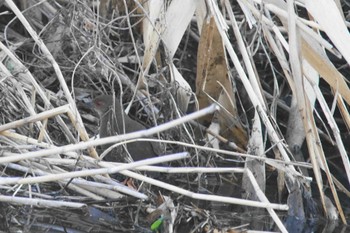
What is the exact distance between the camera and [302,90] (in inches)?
152

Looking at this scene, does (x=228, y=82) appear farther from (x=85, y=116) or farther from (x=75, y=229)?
(x=75, y=229)

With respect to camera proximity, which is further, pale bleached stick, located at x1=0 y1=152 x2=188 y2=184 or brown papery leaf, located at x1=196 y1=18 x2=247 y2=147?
brown papery leaf, located at x1=196 y1=18 x2=247 y2=147

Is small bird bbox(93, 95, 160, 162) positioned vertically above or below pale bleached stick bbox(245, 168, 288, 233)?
below

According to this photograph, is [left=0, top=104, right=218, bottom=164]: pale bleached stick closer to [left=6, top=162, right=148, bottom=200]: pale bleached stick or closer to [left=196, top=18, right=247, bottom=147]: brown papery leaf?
[left=6, top=162, right=148, bottom=200]: pale bleached stick

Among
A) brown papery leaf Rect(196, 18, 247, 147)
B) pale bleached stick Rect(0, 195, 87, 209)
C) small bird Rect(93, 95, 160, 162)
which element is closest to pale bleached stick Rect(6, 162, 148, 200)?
pale bleached stick Rect(0, 195, 87, 209)

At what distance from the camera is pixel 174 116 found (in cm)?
455

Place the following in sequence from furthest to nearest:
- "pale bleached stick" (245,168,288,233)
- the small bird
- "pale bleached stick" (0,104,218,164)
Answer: the small bird
"pale bleached stick" (245,168,288,233)
"pale bleached stick" (0,104,218,164)

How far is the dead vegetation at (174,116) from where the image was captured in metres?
3.72

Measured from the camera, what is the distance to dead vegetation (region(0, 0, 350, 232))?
3.72 metres

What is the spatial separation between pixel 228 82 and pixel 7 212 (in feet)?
4.85

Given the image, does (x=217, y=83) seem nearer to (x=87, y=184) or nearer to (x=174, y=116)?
(x=174, y=116)

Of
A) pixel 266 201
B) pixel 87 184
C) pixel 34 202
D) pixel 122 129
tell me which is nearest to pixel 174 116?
pixel 122 129

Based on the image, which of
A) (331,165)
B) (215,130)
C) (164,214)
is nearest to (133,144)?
(215,130)

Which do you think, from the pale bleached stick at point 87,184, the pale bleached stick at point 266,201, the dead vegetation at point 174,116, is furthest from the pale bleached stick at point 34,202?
the pale bleached stick at point 266,201
